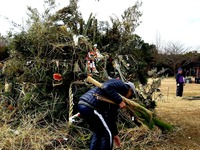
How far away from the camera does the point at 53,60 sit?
222 inches

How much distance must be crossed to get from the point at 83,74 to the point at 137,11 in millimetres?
2153

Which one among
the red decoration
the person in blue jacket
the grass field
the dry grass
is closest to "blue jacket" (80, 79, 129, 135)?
the person in blue jacket

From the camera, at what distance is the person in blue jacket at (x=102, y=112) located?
3.57 meters

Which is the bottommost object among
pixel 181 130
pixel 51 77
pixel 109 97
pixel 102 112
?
pixel 181 130

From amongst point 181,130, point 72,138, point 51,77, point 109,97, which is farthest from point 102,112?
point 181,130

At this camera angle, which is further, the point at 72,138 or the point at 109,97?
the point at 72,138

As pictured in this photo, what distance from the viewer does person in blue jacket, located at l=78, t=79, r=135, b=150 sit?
3574 mm

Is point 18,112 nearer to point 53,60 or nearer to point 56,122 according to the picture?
point 56,122

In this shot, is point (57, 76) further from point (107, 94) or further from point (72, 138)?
point (107, 94)

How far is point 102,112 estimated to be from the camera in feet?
12.0

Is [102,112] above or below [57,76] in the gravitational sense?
below

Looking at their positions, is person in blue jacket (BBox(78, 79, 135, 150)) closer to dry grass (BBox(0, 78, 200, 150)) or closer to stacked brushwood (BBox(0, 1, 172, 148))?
dry grass (BBox(0, 78, 200, 150))

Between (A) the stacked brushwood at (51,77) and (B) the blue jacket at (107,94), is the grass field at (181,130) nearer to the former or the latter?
(A) the stacked brushwood at (51,77)

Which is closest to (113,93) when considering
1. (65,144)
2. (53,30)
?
(65,144)
